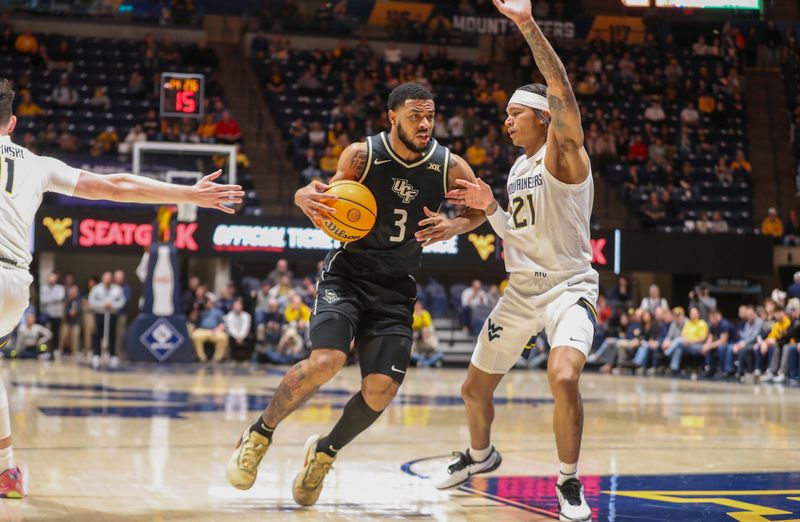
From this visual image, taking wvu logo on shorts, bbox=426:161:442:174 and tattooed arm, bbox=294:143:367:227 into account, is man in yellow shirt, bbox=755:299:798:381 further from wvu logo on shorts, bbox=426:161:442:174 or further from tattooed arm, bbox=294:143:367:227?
tattooed arm, bbox=294:143:367:227

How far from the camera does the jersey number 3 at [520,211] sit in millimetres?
5762

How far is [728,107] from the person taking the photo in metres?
27.9

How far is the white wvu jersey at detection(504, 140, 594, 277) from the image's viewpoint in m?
5.68

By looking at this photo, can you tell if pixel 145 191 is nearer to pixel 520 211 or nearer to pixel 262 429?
pixel 262 429

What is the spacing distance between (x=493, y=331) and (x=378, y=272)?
68 centimetres

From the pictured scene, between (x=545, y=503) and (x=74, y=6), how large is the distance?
23.2 metres

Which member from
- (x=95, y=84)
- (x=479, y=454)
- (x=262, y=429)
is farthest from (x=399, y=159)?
(x=95, y=84)

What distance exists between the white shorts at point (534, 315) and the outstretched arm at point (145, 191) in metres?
1.54

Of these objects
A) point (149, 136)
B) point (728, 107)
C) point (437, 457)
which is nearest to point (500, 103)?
point (728, 107)

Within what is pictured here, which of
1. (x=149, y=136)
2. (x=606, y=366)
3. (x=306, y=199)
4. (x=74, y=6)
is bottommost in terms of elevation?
(x=606, y=366)

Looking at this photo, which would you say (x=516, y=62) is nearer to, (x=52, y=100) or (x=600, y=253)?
(x=600, y=253)

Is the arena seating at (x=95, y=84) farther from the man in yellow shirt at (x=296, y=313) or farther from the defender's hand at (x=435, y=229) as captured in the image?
the defender's hand at (x=435, y=229)

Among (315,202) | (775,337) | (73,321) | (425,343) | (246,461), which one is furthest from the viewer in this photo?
(73,321)

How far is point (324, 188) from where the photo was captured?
5641 millimetres
